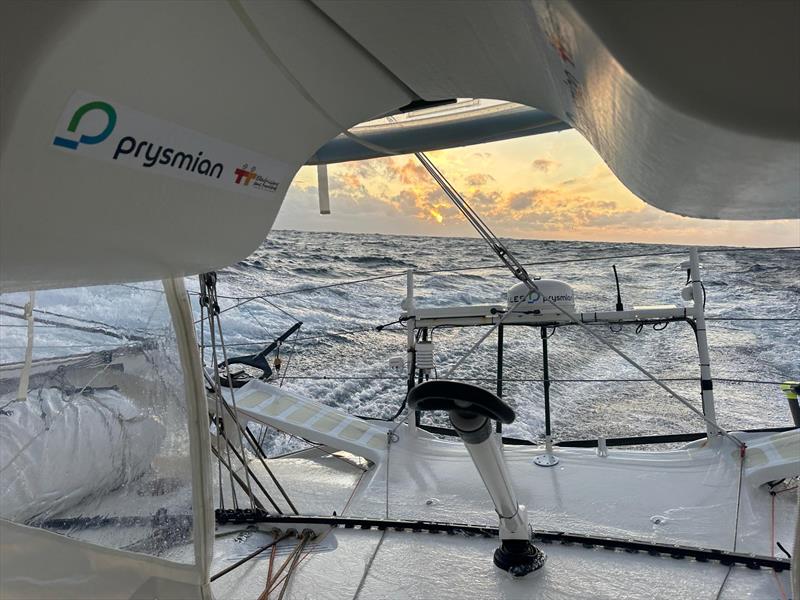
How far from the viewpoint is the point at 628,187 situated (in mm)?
603

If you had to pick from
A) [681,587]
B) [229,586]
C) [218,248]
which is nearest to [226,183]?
[218,248]

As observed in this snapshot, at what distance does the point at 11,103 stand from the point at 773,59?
0.63m

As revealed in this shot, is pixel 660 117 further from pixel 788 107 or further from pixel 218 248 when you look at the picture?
pixel 218 248

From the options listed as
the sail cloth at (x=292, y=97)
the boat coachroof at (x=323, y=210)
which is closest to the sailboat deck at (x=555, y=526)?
the boat coachroof at (x=323, y=210)

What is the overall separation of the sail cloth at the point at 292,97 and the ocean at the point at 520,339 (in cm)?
43

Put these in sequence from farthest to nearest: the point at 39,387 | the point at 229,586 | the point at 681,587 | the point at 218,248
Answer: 1. the point at 229,586
2. the point at 681,587
3. the point at 39,387
4. the point at 218,248

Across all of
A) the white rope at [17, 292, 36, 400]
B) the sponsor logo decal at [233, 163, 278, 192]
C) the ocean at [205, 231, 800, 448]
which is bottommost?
the ocean at [205, 231, 800, 448]

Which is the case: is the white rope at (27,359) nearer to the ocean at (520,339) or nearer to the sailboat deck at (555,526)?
the ocean at (520,339)

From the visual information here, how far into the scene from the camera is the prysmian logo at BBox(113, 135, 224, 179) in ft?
2.08

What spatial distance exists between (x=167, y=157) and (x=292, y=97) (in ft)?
0.64

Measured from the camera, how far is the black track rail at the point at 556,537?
1.62 metres

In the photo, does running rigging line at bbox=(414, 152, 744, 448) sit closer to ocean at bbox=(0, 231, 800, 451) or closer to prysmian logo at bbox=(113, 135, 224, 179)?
ocean at bbox=(0, 231, 800, 451)

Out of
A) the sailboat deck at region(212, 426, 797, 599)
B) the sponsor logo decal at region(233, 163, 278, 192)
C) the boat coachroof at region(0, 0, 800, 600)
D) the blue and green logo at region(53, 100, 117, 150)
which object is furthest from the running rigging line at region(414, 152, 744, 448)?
the blue and green logo at region(53, 100, 117, 150)

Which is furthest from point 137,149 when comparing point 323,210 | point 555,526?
point 555,526
